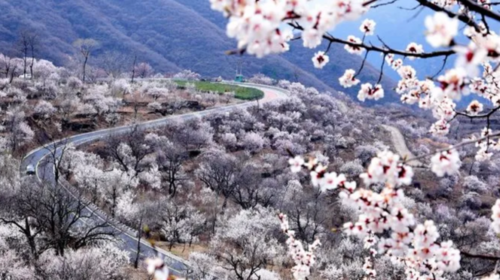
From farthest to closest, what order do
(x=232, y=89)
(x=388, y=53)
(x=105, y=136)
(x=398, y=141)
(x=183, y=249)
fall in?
(x=232, y=89) → (x=398, y=141) → (x=105, y=136) → (x=183, y=249) → (x=388, y=53)

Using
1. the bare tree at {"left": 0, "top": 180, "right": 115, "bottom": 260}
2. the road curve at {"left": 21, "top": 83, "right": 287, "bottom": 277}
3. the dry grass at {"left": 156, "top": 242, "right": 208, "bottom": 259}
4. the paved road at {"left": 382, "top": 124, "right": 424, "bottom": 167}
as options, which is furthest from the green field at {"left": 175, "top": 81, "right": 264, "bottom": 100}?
the bare tree at {"left": 0, "top": 180, "right": 115, "bottom": 260}

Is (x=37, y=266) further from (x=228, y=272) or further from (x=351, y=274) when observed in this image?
(x=351, y=274)

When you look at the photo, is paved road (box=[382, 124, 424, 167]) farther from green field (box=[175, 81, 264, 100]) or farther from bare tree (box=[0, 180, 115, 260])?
bare tree (box=[0, 180, 115, 260])

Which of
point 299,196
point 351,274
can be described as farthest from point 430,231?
point 299,196

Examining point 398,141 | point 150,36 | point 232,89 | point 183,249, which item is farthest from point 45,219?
point 150,36

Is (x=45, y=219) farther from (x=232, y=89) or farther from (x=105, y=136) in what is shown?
(x=232, y=89)
